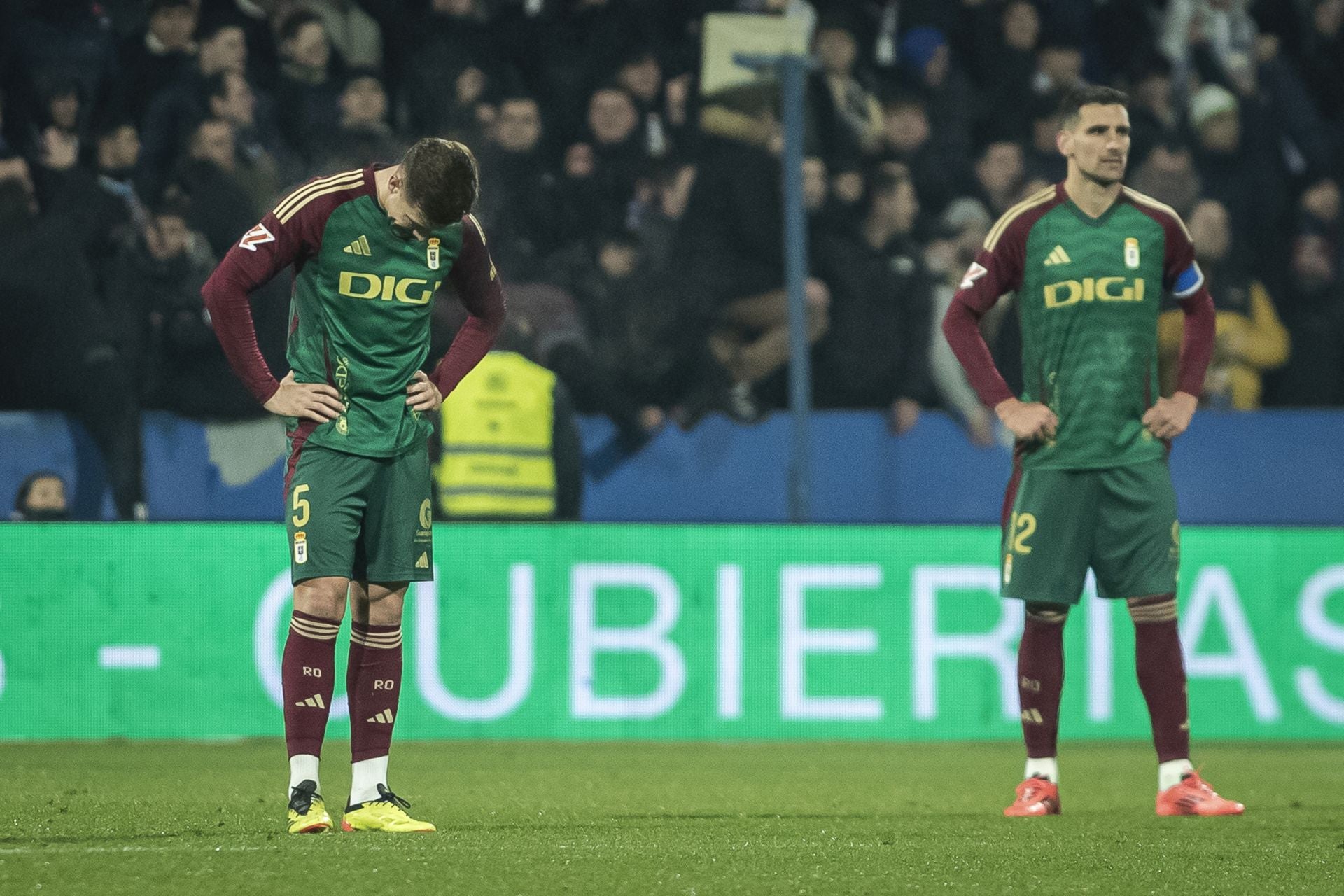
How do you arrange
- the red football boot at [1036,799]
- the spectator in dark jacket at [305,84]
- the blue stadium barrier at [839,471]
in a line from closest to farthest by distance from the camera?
the red football boot at [1036,799] < the blue stadium barrier at [839,471] < the spectator in dark jacket at [305,84]

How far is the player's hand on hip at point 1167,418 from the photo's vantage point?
526 centimetres

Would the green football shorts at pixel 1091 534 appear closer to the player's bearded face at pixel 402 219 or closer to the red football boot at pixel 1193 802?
the red football boot at pixel 1193 802

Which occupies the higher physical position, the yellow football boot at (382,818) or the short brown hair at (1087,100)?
the short brown hair at (1087,100)

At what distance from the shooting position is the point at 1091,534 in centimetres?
525

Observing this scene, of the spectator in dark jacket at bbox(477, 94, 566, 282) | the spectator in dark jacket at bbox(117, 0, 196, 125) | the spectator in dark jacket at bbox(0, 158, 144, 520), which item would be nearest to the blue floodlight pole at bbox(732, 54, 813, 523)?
the spectator in dark jacket at bbox(477, 94, 566, 282)

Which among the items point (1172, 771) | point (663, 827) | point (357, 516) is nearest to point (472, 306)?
point (357, 516)

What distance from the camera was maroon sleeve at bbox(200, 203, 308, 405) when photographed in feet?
14.8

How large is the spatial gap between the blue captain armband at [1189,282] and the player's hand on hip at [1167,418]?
328mm

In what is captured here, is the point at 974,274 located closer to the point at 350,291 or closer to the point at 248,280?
the point at 350,291

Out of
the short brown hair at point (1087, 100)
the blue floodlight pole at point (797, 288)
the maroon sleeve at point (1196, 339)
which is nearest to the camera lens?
the short brown hair at point (1087, 100)

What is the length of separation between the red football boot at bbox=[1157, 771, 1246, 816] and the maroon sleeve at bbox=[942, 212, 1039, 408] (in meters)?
1.14

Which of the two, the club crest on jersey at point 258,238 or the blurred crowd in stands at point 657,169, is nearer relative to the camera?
the club crest on jersey at point 258,238

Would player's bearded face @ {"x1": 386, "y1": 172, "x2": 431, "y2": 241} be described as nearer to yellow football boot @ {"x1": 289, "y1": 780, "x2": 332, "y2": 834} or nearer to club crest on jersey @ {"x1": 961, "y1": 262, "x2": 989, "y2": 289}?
yellow football boot @ {"x1": 289, "y1": 780, "x2": 332, "y2": 834}

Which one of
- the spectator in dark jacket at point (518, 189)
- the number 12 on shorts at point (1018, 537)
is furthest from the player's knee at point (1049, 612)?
the spectator in dark jacket at point (518, 189)
